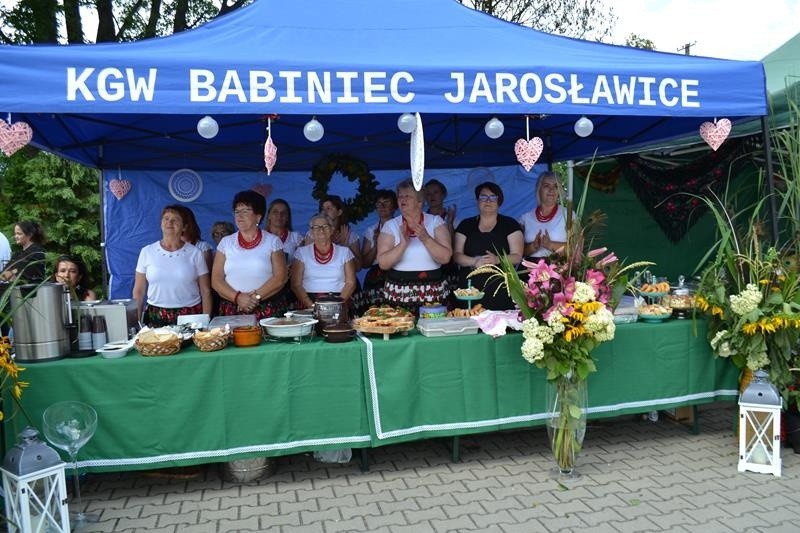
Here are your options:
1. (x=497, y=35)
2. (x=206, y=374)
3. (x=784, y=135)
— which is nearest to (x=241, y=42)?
(x=497, y=35)

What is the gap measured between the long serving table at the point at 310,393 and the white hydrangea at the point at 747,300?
1.52 feet

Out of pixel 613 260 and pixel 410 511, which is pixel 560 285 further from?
pixel 410 511

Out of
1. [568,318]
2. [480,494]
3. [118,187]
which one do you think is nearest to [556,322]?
[568,318]

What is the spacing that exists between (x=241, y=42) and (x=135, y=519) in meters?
2.58

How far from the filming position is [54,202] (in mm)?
9578

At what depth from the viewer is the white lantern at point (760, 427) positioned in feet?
10.6

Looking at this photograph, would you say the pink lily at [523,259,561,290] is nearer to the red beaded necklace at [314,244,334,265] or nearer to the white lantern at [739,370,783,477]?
the white lantern at [739,370,783,477]

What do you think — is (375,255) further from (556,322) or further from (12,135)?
(12,135)

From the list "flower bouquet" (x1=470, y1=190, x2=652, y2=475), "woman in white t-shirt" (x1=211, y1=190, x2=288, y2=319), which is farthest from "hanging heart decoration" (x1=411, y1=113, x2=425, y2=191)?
"woman in white t-shirt" (x1=211, y1=190, x2=288, y2=319)

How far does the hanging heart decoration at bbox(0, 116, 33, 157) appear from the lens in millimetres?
3023

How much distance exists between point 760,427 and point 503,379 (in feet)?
4.57

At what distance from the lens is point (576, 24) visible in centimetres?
1524

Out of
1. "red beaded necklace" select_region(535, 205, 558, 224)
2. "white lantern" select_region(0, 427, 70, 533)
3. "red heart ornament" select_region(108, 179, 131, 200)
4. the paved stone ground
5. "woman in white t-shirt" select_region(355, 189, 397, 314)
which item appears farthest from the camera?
"red heart ornament" select_region(108, 179, 131, 200)

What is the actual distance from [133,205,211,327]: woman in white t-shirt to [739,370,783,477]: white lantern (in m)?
3.39
